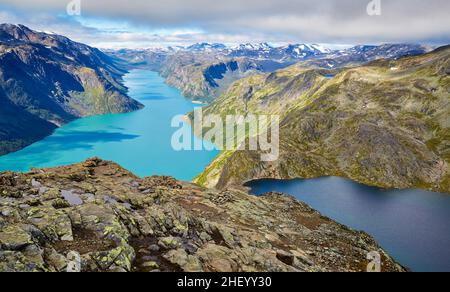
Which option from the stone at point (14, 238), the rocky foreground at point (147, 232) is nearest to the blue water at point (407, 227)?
the rocky foreground at point (147, 232)

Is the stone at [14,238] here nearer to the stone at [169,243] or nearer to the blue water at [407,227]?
the stone at [169,243]

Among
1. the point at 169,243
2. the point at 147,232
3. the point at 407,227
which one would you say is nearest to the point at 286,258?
the point at 169,243

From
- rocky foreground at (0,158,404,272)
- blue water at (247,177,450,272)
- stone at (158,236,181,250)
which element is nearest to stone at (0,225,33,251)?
rocky foreground at (0,158,404,272)

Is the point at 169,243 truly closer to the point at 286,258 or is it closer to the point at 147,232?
the point at 147,232

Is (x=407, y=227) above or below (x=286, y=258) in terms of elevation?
below

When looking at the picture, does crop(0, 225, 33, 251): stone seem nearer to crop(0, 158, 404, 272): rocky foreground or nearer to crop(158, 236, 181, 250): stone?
crop(0, 158, 404, 272): rocky foreground
